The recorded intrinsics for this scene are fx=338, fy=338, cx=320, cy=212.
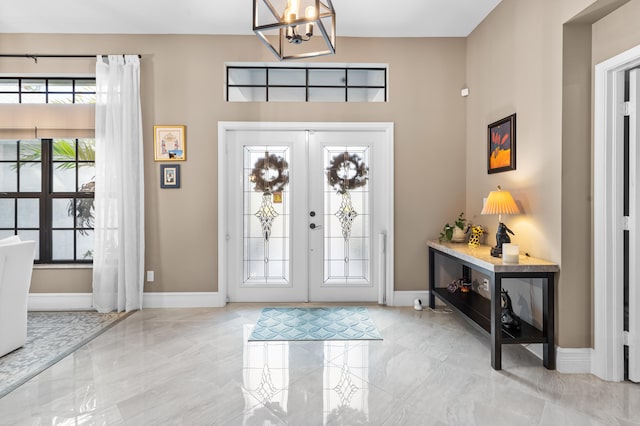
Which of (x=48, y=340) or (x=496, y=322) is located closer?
(x=496, y=322)

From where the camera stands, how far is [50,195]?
13.1ft

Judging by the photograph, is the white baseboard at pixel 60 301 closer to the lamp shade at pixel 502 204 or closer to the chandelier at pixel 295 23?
the chandelier at pixel 295 23

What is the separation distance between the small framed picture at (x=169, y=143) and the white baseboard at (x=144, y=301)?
1.57 m

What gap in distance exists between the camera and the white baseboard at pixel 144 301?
3820 millimetres

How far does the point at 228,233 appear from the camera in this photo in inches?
156

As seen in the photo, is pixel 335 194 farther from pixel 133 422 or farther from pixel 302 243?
pixel 133 422

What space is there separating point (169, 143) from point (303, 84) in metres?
1.68

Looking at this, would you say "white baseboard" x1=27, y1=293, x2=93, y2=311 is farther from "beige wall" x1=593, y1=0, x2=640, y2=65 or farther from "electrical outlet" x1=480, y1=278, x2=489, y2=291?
"beige wall" x1=593, y1=0, x2=640, y2=65

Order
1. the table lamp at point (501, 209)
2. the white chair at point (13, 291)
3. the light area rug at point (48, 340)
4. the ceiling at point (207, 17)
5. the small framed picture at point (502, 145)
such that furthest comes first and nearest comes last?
the ceiling at point (207, 17)
the small framed picture at point (502, 145)
the table lamp at point (501, 209)
the white chair at point (13, 291)
the light area rug at point (48, 340)

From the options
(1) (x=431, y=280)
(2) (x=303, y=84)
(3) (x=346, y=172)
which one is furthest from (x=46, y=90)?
(1) (x=431, y=280)

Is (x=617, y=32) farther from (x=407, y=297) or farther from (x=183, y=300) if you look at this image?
(x=183, y=300)

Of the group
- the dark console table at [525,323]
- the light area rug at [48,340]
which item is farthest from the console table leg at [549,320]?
the light area rug at [48,340]

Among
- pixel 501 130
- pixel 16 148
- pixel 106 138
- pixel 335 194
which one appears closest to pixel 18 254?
pixel 106 138

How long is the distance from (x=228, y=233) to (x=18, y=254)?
1.84 meters
